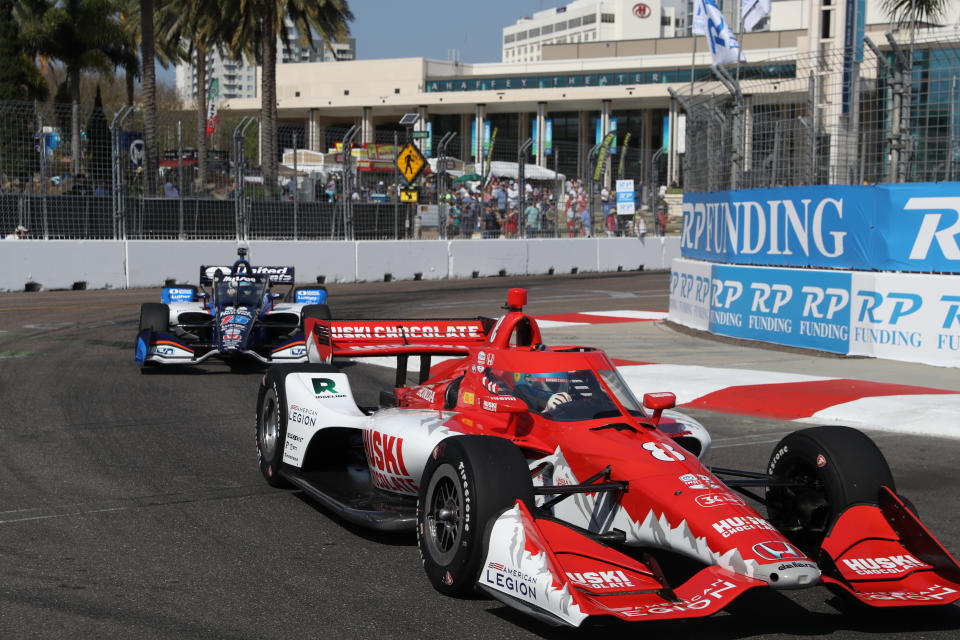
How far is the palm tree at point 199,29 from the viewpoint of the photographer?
25.5m

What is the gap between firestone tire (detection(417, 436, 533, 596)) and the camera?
4.95 m

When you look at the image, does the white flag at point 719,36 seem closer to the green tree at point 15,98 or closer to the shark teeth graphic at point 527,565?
the green tree at point 15,98

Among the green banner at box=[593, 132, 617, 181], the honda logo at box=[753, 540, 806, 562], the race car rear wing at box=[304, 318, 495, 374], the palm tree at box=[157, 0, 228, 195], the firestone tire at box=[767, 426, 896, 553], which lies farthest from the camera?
the green banner at box=[593, 132, 617, 181]

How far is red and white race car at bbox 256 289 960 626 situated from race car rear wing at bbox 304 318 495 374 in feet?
2.62

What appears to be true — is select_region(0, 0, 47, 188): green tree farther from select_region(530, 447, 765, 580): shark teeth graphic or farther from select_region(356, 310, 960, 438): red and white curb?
select_region(530, 447, 765, 580): shark teeth graphic

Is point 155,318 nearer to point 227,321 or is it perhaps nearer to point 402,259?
point 227,321

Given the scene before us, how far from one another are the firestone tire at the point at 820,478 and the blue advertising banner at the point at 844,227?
738 cm

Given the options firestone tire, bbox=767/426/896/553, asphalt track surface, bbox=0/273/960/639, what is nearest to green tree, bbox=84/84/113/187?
asphalt track surface, bbox=0/273/960/639

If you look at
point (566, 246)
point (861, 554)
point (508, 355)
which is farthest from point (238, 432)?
point (566, 246)

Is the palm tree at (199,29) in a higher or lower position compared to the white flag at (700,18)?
higher

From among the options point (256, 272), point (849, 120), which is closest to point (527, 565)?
point (256, 272)

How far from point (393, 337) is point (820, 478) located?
11.4 feet

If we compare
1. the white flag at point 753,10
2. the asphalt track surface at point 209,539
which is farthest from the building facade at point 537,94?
the asphalt track surface at point 209,539

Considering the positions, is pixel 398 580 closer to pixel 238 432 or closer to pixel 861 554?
pixel 861 554
